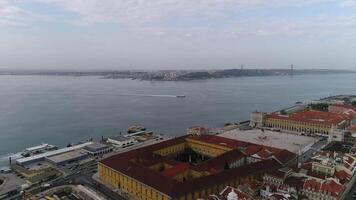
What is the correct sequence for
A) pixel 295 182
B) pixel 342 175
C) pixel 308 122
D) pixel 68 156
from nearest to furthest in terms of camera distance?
pixel 295 182, pixel 342 175, pixel 68 156, pixel 308 122

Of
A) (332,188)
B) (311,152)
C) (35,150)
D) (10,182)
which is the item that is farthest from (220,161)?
(35,150)

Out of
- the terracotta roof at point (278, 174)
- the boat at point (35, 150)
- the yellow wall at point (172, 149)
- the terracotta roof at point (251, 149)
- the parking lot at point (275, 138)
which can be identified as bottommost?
the boat at point (35, 150)

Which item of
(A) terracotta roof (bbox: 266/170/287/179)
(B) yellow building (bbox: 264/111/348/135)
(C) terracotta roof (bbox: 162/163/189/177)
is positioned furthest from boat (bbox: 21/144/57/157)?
(B) yellow building (bbox: 264/111/348/135)

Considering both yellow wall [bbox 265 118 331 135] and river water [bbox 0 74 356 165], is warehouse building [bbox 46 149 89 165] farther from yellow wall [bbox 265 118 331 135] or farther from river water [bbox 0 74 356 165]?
yellow wall [bbox 265 118 331 135]

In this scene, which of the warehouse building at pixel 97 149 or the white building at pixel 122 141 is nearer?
the warehouse building at pixel 97 149

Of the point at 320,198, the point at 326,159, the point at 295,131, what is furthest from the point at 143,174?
the point at 295,131

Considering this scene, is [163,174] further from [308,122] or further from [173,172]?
[308,122]

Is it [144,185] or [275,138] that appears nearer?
[144,185]

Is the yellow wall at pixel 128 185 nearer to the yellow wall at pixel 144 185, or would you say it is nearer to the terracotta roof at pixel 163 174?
the yellow wall at pixel 144 185

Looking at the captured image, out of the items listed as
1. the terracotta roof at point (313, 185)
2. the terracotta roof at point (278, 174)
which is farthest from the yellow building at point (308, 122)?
the terracotta roof at point (313, 185)

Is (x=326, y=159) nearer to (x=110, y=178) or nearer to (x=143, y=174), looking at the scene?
(x=143, y=174)
